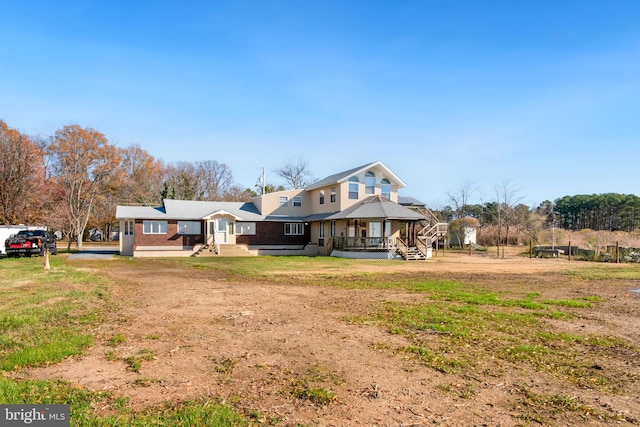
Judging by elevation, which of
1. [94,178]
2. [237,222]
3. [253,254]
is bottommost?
[253,254]

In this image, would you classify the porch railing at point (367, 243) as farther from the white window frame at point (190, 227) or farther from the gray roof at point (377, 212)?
the white window frame at point (190, 227)

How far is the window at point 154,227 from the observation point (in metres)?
32.2

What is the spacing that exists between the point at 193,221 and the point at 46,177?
26.9 meters

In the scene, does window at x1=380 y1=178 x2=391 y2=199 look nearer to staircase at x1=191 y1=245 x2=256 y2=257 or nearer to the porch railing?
the porch railing

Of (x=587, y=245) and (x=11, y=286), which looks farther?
(x=587, y=245)

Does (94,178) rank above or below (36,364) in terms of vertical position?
above

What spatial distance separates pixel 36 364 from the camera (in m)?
5.39

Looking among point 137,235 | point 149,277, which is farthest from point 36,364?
point 137,235

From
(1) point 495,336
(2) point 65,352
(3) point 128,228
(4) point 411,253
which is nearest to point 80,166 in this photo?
(3) point 128,228

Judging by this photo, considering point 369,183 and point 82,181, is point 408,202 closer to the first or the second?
point 369,183

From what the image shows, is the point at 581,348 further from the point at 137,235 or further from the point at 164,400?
the point at 137,235

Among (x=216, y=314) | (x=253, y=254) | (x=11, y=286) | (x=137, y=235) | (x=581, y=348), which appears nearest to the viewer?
(x=581, y=348)

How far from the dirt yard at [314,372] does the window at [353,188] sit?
24.9m

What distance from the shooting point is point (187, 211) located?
113ft
